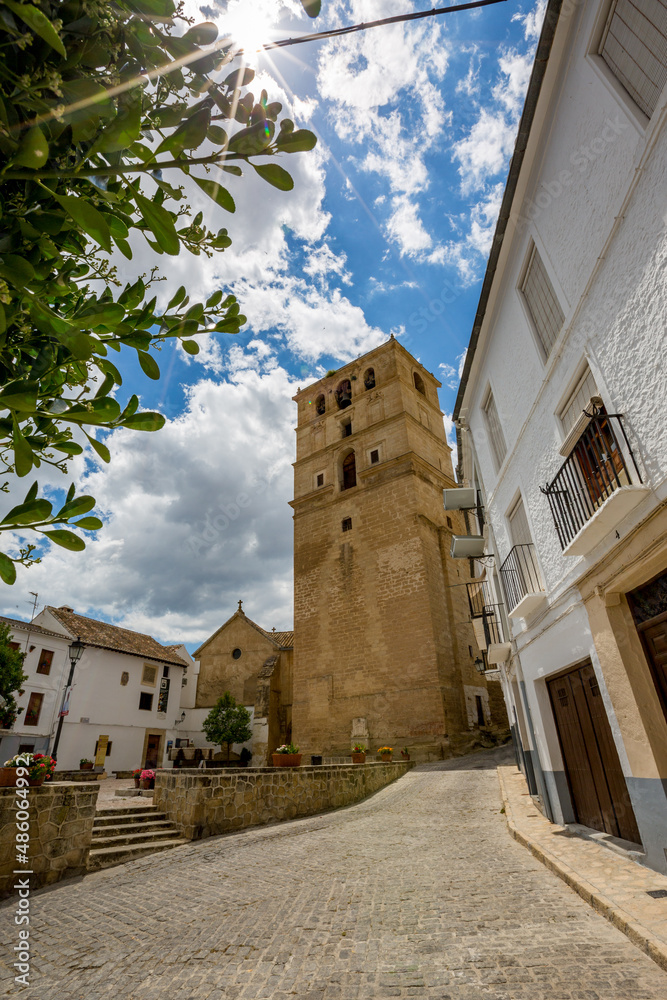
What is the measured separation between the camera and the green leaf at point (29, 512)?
132 cm

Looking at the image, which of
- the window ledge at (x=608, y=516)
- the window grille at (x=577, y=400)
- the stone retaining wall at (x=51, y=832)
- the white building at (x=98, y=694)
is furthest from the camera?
the white building at (x=98, y=694)

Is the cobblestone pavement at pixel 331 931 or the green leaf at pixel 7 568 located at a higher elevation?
the green leaf at pixel 7 568

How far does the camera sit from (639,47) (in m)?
4.16

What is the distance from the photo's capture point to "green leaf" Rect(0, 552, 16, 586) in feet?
4.39

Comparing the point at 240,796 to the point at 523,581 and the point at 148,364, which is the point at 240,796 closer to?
the point at 523,581

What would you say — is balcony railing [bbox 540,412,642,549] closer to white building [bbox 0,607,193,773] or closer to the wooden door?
white building [bbox 0,607,193,773]

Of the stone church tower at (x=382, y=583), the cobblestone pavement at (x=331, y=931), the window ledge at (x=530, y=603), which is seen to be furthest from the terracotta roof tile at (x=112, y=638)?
the window ledge at (x=530, y=603)

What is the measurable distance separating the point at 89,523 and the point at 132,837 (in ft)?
24.2

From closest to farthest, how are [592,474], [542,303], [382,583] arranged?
[592,474]
[542,303]
[382,583]

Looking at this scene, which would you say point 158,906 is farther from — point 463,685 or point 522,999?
point 463,685

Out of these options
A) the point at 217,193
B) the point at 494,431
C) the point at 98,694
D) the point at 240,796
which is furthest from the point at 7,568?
the point at 98,694

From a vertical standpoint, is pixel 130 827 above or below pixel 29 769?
below

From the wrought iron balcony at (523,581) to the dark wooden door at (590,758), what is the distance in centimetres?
100

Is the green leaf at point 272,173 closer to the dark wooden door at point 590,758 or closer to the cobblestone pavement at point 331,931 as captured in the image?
the cobblestone pavement at point 331,931
